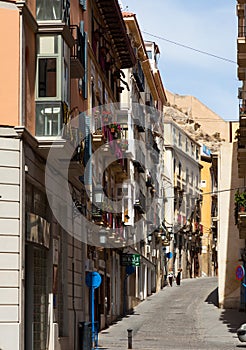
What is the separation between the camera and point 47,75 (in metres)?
22.6

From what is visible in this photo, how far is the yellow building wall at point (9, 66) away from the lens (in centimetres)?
2078

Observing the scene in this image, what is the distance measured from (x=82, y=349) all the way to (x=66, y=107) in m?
8.06

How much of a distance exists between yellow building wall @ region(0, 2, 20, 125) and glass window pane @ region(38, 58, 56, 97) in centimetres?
159

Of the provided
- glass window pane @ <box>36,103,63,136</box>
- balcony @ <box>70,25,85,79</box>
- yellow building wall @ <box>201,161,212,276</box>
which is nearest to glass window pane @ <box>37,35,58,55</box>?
glass window pane @ <box>36,103,63,136</box>

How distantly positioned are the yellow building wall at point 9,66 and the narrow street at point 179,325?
1243cm

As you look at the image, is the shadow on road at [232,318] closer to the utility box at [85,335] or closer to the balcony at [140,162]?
the balcony at [140,162]

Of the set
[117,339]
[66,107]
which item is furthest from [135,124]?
[66,107]

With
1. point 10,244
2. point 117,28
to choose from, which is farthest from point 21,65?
point 117,28

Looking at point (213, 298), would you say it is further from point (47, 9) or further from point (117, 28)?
point (47, 9)

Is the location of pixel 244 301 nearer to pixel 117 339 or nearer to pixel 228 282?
pixel 228 282

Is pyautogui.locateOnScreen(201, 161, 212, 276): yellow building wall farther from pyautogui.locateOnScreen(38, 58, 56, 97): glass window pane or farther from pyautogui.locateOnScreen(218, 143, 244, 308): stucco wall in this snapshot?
pyautogui.locateOnScreen(38, 58, 56, 97): glass window pane

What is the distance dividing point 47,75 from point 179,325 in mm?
21261

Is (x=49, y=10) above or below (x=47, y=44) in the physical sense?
above

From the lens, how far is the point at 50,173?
79.0 ft
